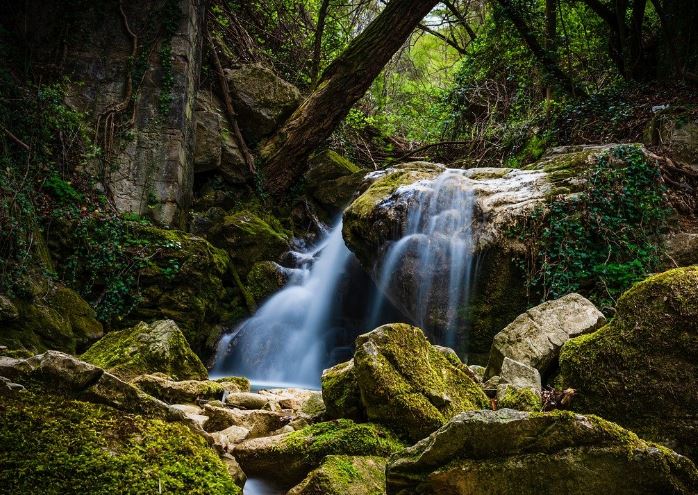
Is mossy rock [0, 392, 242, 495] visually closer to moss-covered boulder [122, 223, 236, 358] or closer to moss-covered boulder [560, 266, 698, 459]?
moss-covered boulder [560, 266, 698, 459]

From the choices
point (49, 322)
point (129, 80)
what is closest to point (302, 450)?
point (49, 322)

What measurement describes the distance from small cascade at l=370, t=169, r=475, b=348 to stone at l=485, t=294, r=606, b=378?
6.18 ft

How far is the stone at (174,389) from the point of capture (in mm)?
3092

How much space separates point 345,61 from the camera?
8359mm

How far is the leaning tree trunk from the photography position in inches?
309

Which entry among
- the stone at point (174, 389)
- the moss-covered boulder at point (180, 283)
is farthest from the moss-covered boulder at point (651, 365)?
the moss-covered boulder at point (180, 283)

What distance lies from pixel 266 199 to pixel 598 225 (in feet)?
19.5

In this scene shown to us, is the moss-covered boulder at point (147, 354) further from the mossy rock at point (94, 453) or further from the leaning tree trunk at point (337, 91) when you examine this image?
the leaning tree trunk at point (337, 91)

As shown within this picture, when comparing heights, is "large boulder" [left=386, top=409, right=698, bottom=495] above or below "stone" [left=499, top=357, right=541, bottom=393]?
above

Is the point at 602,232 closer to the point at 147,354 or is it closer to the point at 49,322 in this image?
the point at 147,354

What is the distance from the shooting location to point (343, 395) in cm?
283

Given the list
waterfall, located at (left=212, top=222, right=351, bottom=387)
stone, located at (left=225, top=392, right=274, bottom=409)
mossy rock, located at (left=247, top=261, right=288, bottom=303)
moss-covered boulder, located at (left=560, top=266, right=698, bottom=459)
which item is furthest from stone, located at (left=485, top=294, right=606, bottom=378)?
mossy rock, located at (left=247, top=261, right=288, bottom=303)

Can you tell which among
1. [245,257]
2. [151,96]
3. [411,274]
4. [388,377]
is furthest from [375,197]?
[388,377]

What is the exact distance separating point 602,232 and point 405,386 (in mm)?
4147
